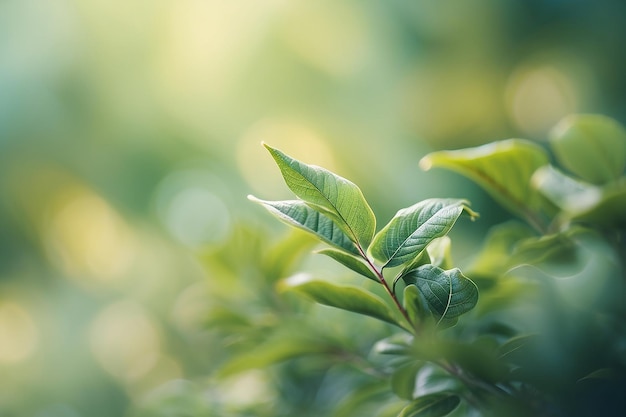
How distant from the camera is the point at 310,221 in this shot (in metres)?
0.24

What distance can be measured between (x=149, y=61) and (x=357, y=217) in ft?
3.70

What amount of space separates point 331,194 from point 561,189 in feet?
0.52

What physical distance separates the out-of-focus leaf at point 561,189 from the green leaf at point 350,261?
0.45ft

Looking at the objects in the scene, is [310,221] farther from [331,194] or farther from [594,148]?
[594,148]

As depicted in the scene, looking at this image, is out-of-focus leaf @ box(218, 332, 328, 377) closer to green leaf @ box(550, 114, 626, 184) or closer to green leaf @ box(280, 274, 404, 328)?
green leaf @ box(280, 274, 404, 328)

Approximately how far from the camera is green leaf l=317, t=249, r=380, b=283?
233 mm

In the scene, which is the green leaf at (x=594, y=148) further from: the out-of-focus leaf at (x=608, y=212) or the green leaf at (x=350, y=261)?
the green leaf at (x=350, y=261)

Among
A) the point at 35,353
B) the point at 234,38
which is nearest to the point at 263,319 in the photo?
the point at 35,353

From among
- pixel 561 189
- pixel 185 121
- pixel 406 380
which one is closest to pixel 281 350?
pixel 406 380

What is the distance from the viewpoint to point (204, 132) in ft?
3.97

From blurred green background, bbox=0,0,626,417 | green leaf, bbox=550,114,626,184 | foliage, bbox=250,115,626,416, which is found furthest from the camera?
blurred green background, bbox=0,0,626,417

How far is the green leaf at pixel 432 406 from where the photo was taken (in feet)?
0.85

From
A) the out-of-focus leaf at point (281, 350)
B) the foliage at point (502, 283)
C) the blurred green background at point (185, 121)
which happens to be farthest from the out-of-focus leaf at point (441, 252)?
the blurred green background at point (185, 121)

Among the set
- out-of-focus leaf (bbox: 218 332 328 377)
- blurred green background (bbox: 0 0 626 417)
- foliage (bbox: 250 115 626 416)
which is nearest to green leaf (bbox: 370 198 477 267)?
foliage (bbox: 250 115 626 416)
